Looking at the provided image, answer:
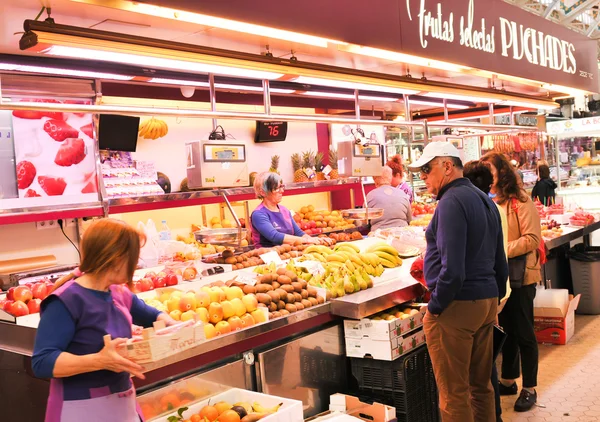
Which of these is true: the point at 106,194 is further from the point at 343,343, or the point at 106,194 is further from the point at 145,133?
the point at 343,343

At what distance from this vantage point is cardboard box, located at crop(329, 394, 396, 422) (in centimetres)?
377

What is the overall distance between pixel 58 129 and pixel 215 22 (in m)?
4.08

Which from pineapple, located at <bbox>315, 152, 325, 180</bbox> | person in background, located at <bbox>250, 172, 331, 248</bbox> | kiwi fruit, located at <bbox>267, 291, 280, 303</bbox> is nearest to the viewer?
kiwi fruit, located at <bbox>267, 291, 280, 303</bbox>

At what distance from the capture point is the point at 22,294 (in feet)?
13.3

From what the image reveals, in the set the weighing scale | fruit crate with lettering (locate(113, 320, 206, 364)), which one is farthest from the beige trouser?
the weighing scale

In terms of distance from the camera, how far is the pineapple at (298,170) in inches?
396

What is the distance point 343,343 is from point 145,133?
513 centimetres

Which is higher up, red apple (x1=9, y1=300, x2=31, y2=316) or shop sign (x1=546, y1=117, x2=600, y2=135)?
shop sign (x1=546, y1=117, x2=600, y2=135)

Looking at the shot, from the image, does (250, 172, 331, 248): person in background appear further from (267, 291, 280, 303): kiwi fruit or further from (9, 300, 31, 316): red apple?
(9, 300, 31, 316): red apple

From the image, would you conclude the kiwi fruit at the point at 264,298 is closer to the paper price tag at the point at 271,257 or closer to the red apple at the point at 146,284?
the red apple at the point at 146,284

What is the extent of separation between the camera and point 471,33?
6.69 metres

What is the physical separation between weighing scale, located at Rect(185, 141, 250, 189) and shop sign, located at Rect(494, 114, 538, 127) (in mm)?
13825

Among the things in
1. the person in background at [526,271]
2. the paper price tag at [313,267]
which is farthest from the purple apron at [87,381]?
the person in background at [526,271]

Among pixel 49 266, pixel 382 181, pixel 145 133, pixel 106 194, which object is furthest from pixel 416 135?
pixel 49 266
